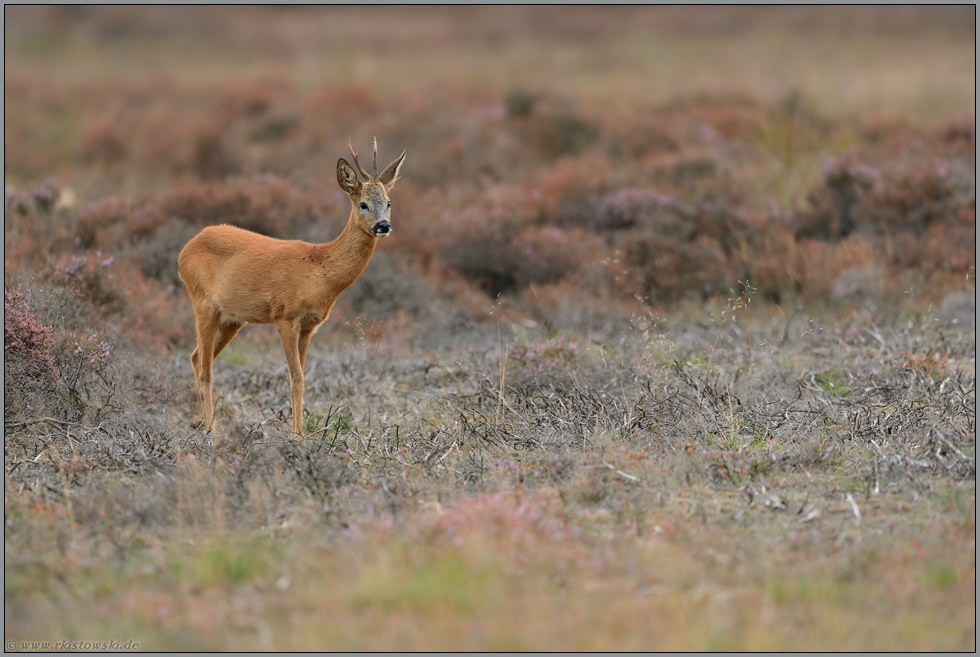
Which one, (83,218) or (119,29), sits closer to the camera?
(83,218)

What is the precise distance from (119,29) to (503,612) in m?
34.2

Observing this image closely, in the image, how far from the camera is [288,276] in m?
6.84

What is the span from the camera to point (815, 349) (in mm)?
9148

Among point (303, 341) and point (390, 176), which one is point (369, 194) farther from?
point (303, 341)

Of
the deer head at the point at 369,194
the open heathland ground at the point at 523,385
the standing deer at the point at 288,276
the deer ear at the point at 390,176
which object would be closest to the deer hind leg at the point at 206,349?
the standing deer at the point at 288,276

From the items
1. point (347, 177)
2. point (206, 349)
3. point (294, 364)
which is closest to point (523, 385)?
point (294, 364)

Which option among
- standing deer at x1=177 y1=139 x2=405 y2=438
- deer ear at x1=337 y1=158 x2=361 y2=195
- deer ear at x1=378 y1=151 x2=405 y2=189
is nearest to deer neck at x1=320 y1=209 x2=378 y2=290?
standing deer at x1=177 y1=139 x2=405 y2=438

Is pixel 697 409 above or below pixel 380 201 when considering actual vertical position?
below

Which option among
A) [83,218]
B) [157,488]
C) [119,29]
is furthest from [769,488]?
[119,29]

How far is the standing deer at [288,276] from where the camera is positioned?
6.77 m

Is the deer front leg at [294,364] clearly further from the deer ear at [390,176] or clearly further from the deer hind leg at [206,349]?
the deer ear at [390,176]

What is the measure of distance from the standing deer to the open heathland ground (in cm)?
52

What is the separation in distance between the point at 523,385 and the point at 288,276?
2.17 m

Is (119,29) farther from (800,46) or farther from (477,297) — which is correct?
(477,297)
